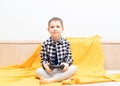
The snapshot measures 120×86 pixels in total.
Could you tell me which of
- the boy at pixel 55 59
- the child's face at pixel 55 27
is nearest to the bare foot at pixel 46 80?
the boy at pixel 55 59

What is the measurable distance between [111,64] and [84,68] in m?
0.25

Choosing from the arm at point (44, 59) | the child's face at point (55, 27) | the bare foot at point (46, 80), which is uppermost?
the child's face at point (55, 27)

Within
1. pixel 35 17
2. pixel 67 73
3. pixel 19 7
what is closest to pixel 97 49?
pixel 67 73

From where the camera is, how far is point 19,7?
6.87 feet

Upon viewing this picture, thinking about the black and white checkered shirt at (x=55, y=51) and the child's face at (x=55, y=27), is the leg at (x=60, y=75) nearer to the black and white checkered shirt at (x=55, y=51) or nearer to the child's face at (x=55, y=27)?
the black and white checkered shirt at (x=55, y=51)

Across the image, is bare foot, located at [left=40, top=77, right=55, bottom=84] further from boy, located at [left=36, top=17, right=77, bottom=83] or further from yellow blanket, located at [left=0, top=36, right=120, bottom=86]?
yellow blanket, located at [left=0, top=36, right=120, bottom=86]

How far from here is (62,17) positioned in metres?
2.12

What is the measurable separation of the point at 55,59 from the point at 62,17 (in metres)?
0.48

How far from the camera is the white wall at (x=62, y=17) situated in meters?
2.10

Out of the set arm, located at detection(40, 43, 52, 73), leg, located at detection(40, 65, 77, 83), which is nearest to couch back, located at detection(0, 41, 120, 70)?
arm, located at detection(40, 43, 52, 73)

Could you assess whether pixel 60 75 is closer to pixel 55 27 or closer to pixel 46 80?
pixel 46 80

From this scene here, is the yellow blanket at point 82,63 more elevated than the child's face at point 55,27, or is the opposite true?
the child's face at point 55,27

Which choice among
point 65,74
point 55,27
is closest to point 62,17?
point 55,27

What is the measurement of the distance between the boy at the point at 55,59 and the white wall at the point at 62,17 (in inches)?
14.4
